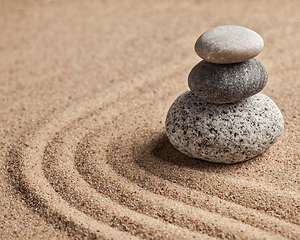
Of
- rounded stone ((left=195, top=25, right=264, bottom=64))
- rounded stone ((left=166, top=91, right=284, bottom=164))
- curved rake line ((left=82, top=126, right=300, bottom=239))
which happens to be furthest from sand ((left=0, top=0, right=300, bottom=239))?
rounded stone ((left=195, top=25, right=264, bottom=64))

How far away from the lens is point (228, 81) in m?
2.65

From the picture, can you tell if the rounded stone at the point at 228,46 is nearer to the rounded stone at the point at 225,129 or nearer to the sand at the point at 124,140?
the rounded stone at the point at 225,129

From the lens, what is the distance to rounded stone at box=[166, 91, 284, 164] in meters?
2.75

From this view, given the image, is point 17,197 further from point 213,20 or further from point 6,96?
point 213,20

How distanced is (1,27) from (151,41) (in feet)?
9.52

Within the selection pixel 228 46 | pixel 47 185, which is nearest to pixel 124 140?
pixel 47 185

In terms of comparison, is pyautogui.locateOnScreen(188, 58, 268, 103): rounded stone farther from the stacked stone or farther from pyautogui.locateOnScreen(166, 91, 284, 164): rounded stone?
pyautogui.locateOnScreen(166, 91, 284, 164): rounded stone

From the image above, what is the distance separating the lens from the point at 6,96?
13.9ft

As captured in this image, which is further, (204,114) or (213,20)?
(213,20)

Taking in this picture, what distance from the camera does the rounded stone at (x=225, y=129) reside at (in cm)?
275

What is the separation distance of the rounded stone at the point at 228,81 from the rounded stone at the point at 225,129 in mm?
145

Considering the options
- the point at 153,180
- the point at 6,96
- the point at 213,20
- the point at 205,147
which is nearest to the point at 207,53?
the point at 205,147

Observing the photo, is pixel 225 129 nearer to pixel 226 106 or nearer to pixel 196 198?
pixel 226 106

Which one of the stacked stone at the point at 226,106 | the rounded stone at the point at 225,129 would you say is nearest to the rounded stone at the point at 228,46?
the stacked stone at the point at 226,106
